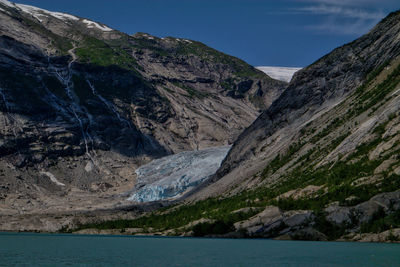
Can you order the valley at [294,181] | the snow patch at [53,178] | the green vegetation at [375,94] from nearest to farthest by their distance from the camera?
1. the valley at [294,181]
2. the green vegetation at [375,94]
3. the snow patch at [53,178]

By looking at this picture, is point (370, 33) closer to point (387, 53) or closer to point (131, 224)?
point (387, 53)

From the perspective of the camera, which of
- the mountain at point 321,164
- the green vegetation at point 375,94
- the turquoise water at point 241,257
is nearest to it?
the turquoise water at point 241,257

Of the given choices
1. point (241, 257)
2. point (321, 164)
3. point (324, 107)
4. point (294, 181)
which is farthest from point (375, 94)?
point (241, 257)

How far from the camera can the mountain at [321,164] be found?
67562mm

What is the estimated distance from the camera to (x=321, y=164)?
94.4m

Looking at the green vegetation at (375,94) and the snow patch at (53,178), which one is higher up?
the green vegetation at (375,94)

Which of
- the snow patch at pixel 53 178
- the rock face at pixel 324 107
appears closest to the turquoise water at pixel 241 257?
the rock face at pixel 324 107

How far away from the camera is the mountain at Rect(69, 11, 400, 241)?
2660 inches

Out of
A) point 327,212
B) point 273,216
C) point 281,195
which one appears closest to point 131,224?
point 281,195

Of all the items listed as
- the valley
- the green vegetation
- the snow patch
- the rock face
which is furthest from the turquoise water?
the snow patch

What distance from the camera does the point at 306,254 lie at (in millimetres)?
50812

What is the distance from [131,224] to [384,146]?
68027 mm

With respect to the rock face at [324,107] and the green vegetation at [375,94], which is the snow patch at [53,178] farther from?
the green vegetation at [375,94]

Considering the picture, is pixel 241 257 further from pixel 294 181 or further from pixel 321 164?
pixel 321 164
